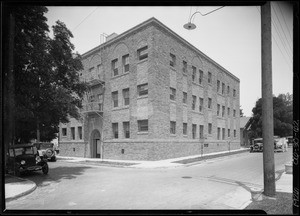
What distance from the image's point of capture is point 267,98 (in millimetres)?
7602

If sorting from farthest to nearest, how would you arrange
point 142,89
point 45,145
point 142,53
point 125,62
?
point 125,62
point 142,53
point 142,89
point 45,145

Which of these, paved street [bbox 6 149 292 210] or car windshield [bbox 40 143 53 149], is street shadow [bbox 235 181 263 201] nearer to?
paved street [bbox 6 149 292 210]

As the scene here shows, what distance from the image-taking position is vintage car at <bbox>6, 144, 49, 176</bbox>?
11.6 meters

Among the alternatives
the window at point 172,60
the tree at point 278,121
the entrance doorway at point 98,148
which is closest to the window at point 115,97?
the entrance doorway at point 98,148

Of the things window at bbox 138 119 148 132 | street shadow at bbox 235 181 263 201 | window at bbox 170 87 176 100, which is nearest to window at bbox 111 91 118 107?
window at bbox 138 119 148 132

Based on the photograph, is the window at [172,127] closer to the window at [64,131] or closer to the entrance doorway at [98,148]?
the entrance doorway at [98,148]

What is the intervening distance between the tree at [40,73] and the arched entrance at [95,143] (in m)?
11.2

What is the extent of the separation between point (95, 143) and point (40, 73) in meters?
15.5

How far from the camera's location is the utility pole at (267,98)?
7535 millimetres

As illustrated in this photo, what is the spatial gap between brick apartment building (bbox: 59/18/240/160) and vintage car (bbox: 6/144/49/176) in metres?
6.57

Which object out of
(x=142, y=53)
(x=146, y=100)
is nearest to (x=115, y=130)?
(x=146, y=100)

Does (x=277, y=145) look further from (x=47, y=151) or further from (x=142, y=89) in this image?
(x=47, y=151)

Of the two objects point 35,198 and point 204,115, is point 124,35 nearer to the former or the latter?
point 204,115
